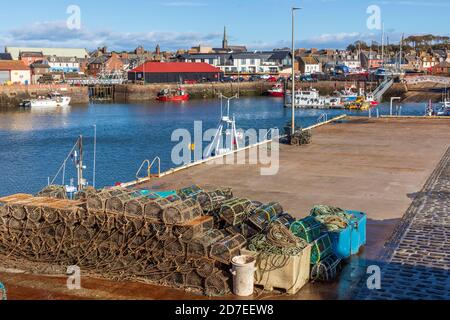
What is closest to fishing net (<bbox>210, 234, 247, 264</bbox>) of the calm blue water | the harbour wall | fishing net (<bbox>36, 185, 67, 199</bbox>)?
fishing net (<bbox>36, 185, 67, 199</bbox>)

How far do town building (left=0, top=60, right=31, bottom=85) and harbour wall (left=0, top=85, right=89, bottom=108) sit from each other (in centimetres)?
874

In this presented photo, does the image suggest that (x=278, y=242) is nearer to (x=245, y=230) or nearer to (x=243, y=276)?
(x=243, y=276)

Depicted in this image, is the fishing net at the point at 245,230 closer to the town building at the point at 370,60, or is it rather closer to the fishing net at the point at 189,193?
the fishing net at the point at 189,193

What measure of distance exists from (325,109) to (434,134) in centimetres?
4799

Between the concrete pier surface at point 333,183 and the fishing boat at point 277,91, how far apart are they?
7380 centimetres

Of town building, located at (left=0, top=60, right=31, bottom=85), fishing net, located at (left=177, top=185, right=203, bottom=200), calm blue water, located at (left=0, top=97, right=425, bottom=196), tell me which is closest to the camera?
fishing net, located at (left=177, top=185, right=203, bottom=200)

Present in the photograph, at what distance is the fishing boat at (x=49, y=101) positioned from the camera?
83812mm

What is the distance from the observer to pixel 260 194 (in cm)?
1767

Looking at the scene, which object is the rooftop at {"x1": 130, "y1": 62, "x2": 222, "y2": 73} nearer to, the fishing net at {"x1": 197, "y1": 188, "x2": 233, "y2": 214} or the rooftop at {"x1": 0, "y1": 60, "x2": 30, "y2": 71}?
the rooftop at {"x1": 0, "y1": 60, "x2": 30, "y2": 71}

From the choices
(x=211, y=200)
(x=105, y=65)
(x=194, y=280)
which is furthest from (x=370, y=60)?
(x=194, y=280)

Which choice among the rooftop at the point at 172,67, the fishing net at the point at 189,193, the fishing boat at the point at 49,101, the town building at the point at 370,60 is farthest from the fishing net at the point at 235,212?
the town building at the point at 370,60

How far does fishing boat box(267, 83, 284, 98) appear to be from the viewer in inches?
4235

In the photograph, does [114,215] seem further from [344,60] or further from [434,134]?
[344,60]

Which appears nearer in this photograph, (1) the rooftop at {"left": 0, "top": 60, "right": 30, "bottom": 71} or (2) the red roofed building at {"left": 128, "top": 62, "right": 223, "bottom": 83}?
(1) the rooftop at {"left": 0, "top": 60, "right": 30, "bottom": 71}
